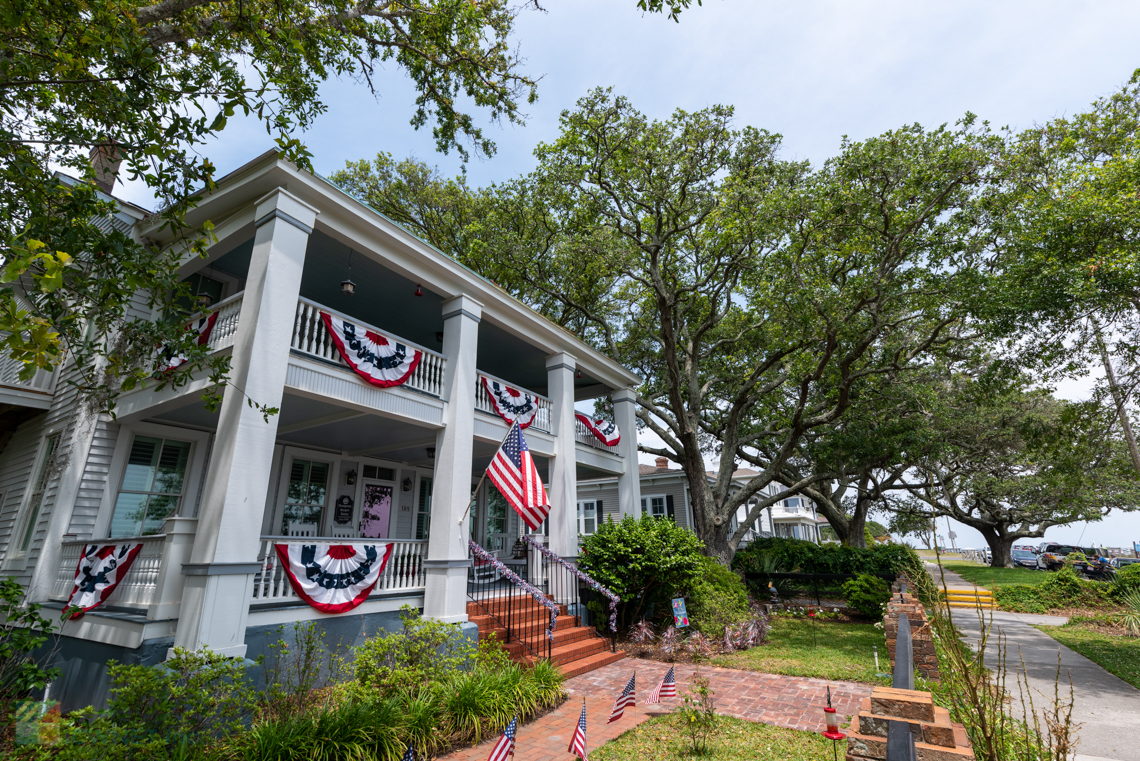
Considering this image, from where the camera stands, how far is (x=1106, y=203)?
32.7ft

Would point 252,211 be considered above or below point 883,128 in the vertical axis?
below

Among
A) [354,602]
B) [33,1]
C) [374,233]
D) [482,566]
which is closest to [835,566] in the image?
[482,566]

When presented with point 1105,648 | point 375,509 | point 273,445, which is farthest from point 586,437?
point 1105,648

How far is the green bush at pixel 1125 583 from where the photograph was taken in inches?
619

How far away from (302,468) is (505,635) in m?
6.11

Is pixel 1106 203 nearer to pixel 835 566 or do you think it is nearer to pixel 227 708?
pixel 835 566

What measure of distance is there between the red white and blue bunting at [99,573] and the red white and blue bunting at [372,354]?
3867 millimetres

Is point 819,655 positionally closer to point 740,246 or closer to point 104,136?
point 740,246

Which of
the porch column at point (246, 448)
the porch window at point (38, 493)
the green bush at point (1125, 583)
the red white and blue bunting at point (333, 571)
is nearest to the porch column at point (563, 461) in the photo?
the red white and blue bunting at point (333, 571)

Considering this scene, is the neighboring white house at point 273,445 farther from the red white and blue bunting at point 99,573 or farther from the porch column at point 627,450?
the porch column at point 627,450

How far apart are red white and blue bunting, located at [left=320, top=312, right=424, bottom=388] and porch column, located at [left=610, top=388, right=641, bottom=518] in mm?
7970

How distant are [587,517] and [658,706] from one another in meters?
18.3

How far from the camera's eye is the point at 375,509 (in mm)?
13727

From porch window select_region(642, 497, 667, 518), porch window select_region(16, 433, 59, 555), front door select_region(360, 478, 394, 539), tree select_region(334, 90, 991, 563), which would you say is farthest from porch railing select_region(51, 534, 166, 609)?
porch window select_region(642, 497, 667, 518)
